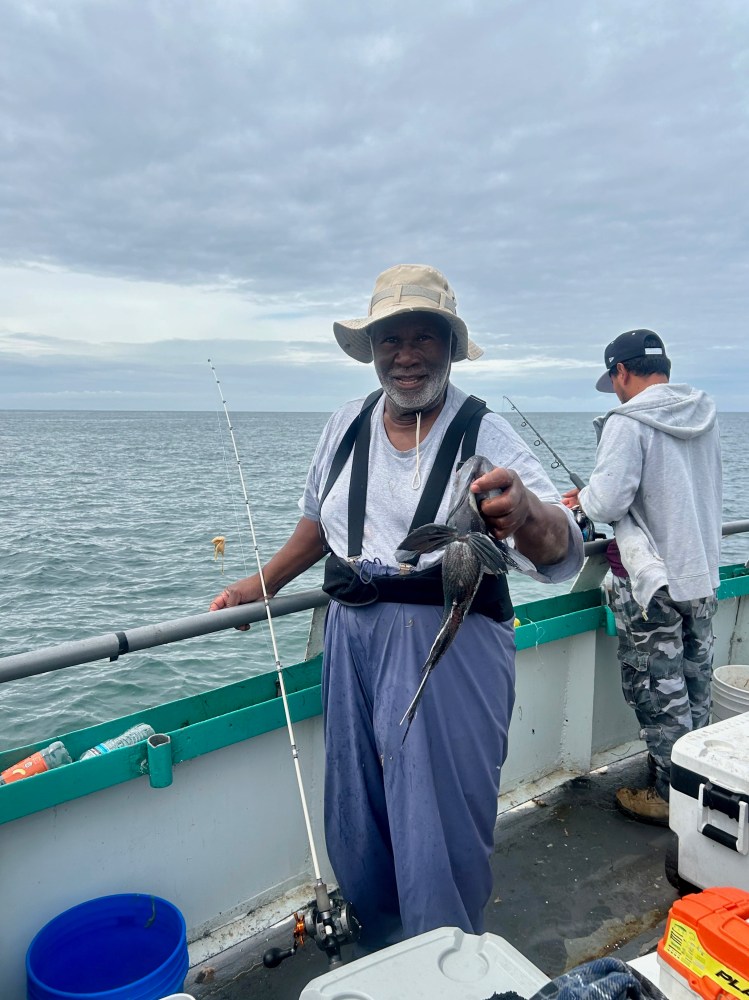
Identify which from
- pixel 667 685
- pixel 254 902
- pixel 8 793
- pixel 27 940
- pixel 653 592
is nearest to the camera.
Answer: pixel 8 793

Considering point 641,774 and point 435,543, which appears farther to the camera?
point 641,774

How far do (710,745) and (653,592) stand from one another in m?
1.17

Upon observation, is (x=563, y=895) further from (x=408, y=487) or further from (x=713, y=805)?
(x=408, y=487)

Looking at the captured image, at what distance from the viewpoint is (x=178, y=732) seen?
272 cm

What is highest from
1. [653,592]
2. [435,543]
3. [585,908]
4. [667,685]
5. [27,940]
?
[435,543]

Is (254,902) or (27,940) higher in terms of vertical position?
(27,940)

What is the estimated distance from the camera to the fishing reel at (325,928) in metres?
2.21

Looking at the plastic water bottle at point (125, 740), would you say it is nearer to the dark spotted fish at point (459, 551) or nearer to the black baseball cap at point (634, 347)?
the dark spotted fish at point (459, 551)

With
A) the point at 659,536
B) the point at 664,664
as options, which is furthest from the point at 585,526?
the point at 664,664

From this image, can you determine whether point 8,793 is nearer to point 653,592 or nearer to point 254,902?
point 254,902

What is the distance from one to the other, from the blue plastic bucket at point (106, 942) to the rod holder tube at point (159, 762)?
399mm

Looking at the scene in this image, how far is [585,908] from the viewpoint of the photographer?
10.3ft

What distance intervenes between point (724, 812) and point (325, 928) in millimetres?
1330

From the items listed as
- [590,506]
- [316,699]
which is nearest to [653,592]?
[590,506]
